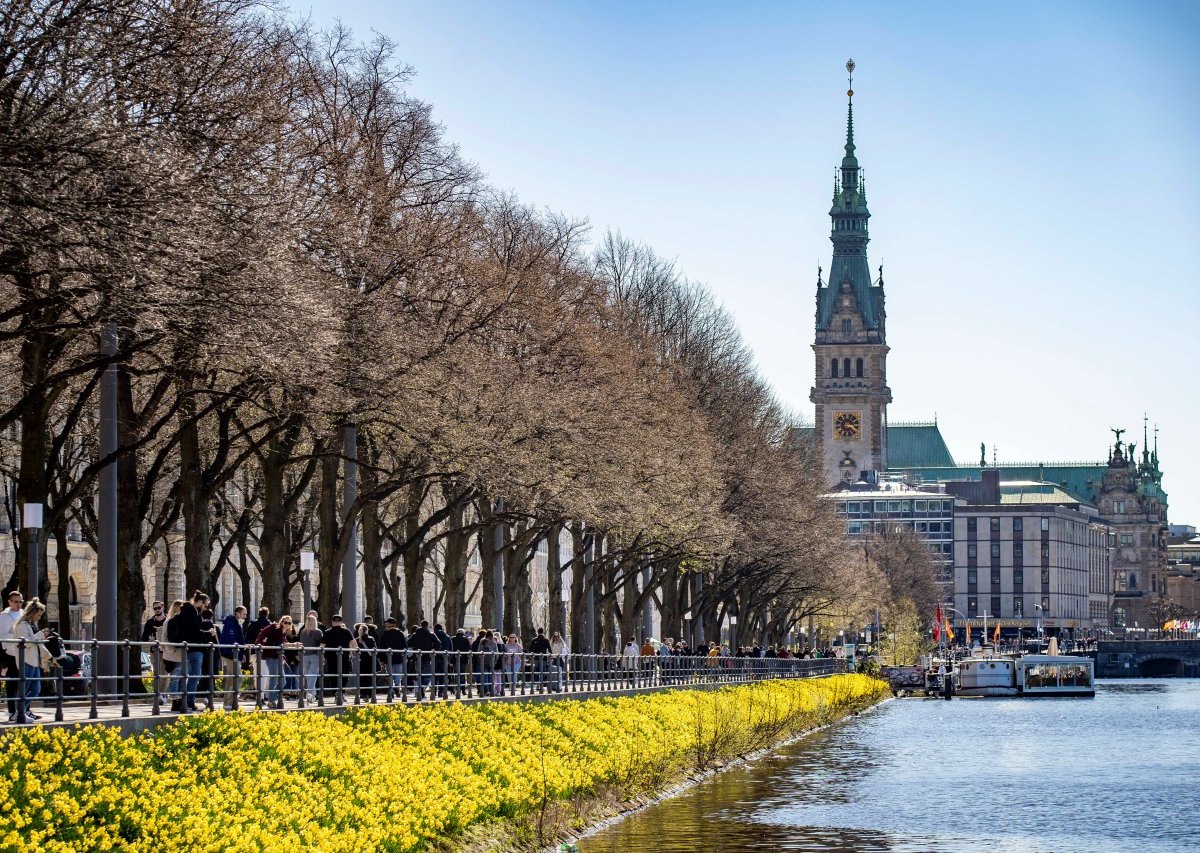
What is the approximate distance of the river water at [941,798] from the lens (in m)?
40.7

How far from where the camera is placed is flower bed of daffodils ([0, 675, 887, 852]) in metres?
21.1

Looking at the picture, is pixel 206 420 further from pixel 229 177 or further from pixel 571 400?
pixel 229 177

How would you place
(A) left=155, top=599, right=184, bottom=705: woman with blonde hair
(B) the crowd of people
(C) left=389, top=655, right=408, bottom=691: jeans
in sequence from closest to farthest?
(B) the crowd of people
(A) left=155, top=599, right=184, bottom=705: woman with blonde hair
(C) left=389, top=655, right=408, bottom=691: jeans

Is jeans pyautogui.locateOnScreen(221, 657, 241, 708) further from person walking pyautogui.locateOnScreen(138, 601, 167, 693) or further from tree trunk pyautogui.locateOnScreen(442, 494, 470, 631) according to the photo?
tree trunk pyautogui.locateOnScreen(442, 494, 470, 631)

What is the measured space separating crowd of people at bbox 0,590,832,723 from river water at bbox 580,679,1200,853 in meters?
5.11

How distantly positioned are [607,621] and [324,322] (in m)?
53.3

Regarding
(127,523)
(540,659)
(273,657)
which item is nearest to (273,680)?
(273,657)

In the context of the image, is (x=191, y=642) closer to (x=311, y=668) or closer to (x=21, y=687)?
(x=21, y=687)

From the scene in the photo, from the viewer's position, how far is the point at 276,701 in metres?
35.3

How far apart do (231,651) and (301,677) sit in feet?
4.97

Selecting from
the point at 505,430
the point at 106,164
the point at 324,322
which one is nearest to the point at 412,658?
the point at 505,430

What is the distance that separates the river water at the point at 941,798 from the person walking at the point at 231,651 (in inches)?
282

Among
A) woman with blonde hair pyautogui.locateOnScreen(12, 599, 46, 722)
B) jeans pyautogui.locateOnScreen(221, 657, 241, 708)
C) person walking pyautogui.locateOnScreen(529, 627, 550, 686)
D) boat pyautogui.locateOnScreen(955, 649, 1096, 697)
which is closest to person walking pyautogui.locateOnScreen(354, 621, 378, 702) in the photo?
jeans pyautogui.locateOnScreen(221, 657, 241, 708)

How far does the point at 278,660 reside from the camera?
1412 inches
